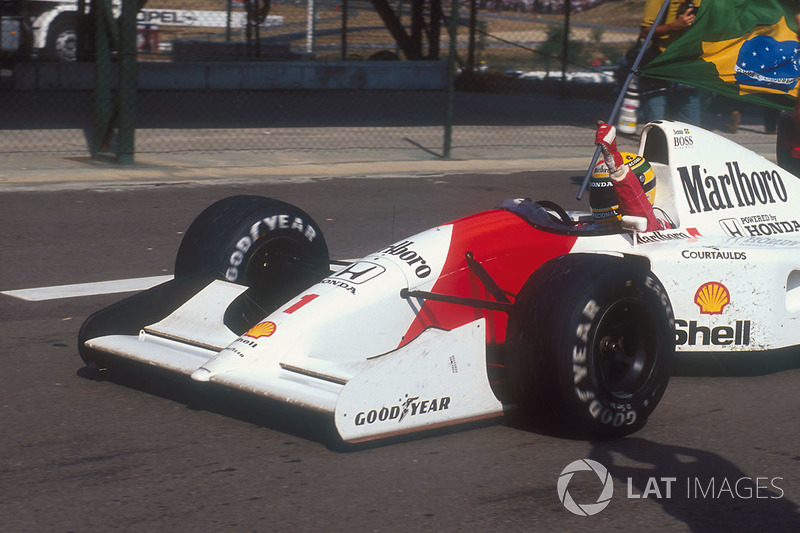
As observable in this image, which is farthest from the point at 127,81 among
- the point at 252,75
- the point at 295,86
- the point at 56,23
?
the point at 295,86

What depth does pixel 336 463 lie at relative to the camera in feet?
13.4

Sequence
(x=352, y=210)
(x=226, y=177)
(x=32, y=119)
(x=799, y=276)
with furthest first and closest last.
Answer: (x=32, y=119) < (x=226, y=177) < (x=352, y=210) < (x=799, y=276)

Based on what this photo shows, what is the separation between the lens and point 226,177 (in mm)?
11516

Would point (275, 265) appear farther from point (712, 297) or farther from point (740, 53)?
point (740, 53)

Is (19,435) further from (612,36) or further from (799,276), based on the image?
(612,36)

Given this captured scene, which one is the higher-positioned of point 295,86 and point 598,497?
point 295,86

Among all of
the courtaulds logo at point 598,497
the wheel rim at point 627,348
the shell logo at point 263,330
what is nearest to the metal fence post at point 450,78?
the wheel rim at point 627,348

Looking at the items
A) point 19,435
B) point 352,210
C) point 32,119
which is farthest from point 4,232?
point 32,119

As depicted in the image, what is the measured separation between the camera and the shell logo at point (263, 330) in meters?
4.38

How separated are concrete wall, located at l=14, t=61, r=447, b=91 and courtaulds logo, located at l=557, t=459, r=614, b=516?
642 inches

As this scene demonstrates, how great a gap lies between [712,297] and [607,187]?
68 centimetres

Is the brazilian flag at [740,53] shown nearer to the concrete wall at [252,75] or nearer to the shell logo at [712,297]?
the shell logo at [712,297]

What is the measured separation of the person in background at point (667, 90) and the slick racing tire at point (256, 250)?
528 centimetres

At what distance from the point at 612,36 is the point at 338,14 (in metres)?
11.5
